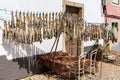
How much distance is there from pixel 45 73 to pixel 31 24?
2382mm

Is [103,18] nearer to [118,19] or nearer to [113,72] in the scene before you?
[118,19]

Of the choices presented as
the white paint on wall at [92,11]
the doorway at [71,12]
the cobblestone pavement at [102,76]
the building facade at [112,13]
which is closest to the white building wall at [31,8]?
the white paint on wall at [92,11]

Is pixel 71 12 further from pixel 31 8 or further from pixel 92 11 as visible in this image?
pixel 31 8

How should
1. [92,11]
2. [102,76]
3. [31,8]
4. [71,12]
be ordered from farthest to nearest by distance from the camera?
1. [92,11]
2. [71,12]
3. [102,76]
4. [31,8]

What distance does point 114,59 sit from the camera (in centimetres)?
1109

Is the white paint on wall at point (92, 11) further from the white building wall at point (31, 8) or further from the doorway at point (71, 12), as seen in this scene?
the doorway at point (71, 12)

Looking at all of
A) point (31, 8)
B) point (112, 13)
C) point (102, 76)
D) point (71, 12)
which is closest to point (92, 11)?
point (71, 12)

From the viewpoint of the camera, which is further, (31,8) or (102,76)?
(102,76)

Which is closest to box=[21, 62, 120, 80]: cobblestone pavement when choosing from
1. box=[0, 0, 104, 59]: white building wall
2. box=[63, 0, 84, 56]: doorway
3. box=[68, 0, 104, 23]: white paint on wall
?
box=[0, 0, 104, 59]: white building wall

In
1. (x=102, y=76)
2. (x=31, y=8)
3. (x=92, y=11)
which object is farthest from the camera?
(x=92, y=11)

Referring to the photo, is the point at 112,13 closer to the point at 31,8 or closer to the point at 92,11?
the point at 92,11

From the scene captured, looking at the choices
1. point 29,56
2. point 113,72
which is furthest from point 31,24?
point 113,72

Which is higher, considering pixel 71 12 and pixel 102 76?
pixel 71 12

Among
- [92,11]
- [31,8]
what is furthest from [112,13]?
[31,8]
